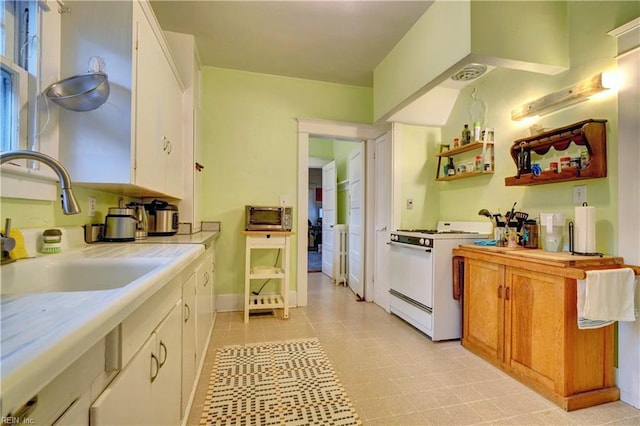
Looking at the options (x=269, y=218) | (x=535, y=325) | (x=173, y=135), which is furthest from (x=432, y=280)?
(x=173, y=135)

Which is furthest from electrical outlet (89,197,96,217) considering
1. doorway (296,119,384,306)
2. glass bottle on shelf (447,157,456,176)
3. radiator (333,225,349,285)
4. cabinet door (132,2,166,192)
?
radiator (333,225,349,285)

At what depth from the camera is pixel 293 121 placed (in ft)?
11.4

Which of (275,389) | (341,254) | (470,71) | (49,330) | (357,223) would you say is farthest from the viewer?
(341,254)

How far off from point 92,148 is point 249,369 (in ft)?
5.40

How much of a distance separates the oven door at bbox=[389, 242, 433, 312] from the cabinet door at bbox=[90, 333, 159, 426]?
216cm

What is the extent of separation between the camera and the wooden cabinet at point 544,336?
64.6 inches

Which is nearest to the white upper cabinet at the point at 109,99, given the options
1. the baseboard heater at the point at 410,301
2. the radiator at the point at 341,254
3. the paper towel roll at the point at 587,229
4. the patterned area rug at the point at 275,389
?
the patterned area rug at the point at 275,389

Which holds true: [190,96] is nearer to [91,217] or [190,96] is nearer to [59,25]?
[59,25]

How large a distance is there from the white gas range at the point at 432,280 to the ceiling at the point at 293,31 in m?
1.84

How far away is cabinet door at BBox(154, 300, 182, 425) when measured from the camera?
3.34 feet

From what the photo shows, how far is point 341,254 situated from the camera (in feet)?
15.4

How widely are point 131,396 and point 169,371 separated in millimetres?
422

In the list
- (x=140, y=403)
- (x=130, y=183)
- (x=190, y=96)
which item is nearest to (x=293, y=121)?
(x=190, y=96)

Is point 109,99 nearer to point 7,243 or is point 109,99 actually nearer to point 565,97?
point 7,243
